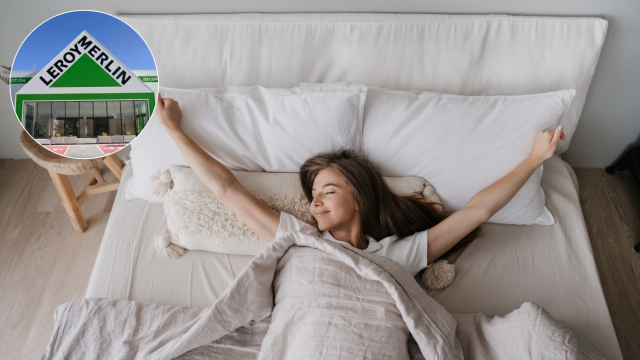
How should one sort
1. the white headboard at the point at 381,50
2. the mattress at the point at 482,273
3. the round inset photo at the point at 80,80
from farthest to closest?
the white headboard at the point at 381,50, the mattress at the point at 482,273, the round inset photo at the point at 80,80

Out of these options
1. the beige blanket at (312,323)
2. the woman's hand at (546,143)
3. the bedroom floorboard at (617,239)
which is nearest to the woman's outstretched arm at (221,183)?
the beige blanket at (312,323)

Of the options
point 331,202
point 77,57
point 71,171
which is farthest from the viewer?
point 71,171

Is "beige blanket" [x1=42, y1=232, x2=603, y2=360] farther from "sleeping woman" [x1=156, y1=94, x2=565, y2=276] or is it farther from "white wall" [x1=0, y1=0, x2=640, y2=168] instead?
"white wall" [x1=0, y1=0, x2=640, y2=168]

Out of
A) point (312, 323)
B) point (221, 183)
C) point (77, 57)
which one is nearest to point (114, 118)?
point (77, 57)

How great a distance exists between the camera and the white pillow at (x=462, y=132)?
4.11 ft

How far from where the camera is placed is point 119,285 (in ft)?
3.91

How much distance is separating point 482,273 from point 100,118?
1.13m

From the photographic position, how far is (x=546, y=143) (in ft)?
4.02

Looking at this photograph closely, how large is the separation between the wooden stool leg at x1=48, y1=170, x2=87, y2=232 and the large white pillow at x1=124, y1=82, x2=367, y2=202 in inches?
17.8

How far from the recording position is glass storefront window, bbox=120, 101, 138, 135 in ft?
3.29

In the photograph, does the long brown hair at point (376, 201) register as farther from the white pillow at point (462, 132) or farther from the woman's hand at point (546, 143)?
the woman's hand at point (546, 143)

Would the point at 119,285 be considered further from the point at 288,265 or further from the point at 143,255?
the point at 288,265

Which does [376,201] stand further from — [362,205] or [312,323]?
[312,323]

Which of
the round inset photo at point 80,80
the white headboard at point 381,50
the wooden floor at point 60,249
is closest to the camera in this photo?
the round inset photo at point 80,80
